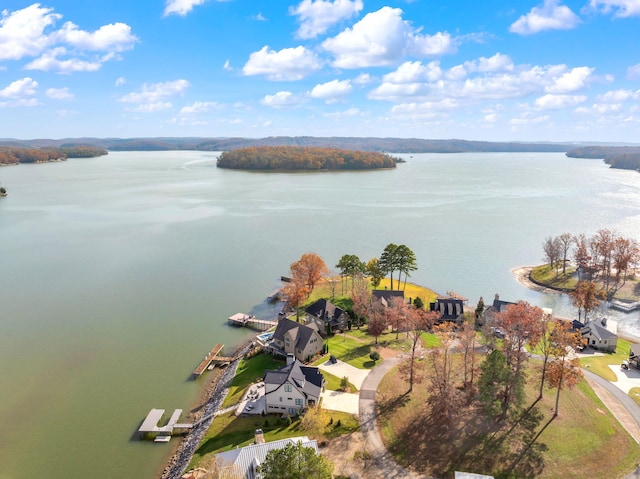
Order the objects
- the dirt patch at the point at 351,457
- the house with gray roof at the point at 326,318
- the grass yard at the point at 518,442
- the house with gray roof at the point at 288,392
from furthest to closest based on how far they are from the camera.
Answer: the house with gray roof at the point at 326,318, the house with gray roof at the point at 288,392, the grass yard at the point at 518,442, the dirt patch at the point at 351,457

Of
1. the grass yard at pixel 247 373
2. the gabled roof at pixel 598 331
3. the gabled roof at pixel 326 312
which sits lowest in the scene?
the grass yard at pixel 247 373

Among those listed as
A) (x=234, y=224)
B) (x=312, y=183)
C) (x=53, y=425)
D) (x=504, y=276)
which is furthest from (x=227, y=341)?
(x=312, y=183)

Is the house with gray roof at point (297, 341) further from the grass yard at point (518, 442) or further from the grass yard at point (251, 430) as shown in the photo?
the grass yard at point (518, 442)

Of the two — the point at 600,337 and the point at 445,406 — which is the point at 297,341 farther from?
the point at 600,337

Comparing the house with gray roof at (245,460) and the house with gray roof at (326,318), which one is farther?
the house with gray roof at (326,318)

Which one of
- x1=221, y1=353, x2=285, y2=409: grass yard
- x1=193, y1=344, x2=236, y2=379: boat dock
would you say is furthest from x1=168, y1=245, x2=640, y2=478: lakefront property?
x1=193, y1=344, x2=236, y2=379: boat dock

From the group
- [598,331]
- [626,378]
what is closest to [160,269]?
[598,331]

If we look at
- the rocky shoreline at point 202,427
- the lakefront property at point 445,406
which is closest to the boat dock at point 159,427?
the rocky shoreline at point 202,427
